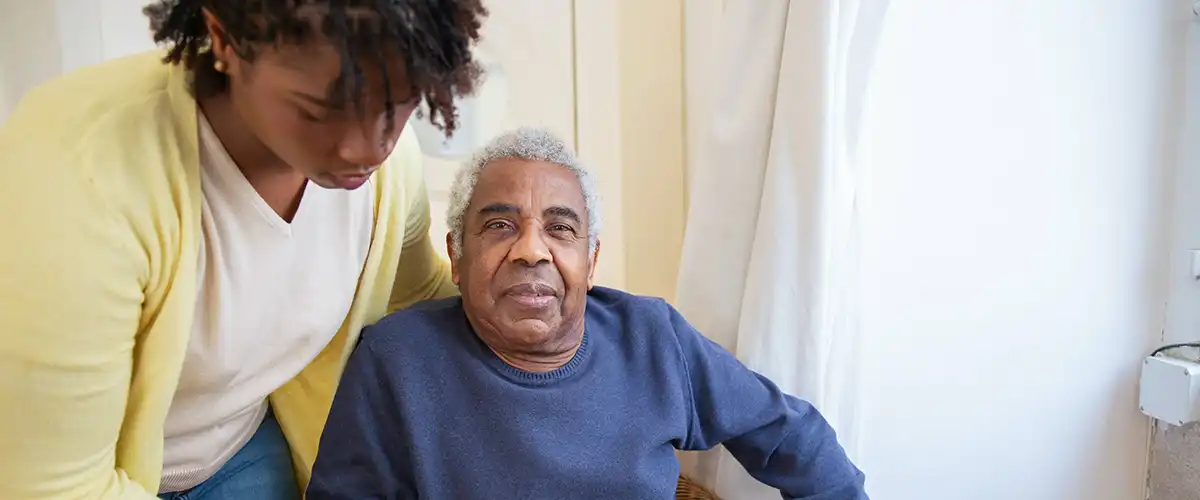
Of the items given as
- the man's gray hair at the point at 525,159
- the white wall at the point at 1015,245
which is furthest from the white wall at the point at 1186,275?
the man's gray hair at the point at 525,159

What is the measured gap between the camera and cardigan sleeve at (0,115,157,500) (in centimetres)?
65

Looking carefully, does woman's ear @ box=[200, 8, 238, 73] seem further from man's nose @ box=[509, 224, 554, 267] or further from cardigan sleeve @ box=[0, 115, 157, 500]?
man's nose @ box=[509, 224, 554, 267]

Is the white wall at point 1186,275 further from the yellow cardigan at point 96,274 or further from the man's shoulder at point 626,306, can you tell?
the yellow cardigan at point 96,274

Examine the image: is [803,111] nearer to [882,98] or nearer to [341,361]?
[882,98]

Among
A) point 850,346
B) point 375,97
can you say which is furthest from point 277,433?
point 850,346

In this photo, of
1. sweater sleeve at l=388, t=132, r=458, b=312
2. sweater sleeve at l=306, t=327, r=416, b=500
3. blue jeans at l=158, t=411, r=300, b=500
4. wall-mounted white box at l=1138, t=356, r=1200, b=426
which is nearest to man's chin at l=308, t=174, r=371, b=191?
sweater sleeve at l=388, t=132, r=458, b=312

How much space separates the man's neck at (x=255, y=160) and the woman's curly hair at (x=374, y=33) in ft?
0.34

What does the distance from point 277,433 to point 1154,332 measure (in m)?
1.48

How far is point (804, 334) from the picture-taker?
1174 millimetres

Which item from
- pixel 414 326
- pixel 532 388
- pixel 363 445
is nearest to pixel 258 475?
pixel 363 445

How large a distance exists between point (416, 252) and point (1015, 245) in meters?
1.00

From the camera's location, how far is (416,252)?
4.02 ft

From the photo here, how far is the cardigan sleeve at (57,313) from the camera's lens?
647 millimetres

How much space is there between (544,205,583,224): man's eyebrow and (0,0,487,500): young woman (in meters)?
0.25
